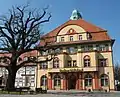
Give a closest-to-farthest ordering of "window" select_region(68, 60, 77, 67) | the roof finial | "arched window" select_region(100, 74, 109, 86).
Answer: "arched window" select_region(100, 74, 109, 86)
"window" select_region(68, 60, 77, 67)
the roof finial

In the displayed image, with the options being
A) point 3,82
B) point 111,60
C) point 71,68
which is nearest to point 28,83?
point 3,82

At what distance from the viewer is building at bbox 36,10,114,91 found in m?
49.3

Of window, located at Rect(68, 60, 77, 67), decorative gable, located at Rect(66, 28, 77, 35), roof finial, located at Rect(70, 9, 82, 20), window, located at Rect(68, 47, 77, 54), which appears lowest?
window, located at Rect(68, 60, 77, 67)

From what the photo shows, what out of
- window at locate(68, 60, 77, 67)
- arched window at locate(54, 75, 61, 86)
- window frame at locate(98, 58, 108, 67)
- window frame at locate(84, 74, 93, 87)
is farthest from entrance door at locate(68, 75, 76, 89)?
window frame at locate(98, 58, 108, 67)

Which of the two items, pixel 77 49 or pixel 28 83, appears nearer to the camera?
pixel 77 49

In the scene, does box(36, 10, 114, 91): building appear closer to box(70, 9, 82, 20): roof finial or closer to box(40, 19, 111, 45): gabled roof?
box(40, 19, 111, 45): gabled roof

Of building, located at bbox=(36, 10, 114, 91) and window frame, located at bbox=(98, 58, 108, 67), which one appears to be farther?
window frame, located at bbox=(98, 58, 108, 67)

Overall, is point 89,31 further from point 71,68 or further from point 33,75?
point 33,75

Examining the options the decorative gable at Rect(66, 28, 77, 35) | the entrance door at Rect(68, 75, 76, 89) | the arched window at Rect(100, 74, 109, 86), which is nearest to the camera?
the arched window at Rect(100, 74, 109, 86)

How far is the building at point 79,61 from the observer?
162ft

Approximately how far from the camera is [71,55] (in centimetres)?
5266

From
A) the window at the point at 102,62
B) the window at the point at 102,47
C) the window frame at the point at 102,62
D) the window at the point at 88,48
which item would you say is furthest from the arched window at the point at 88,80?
the window at the point at 102,47

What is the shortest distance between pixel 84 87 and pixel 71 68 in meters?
4.83

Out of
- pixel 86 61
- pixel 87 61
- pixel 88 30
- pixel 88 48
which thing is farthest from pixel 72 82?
pixel 88 30
